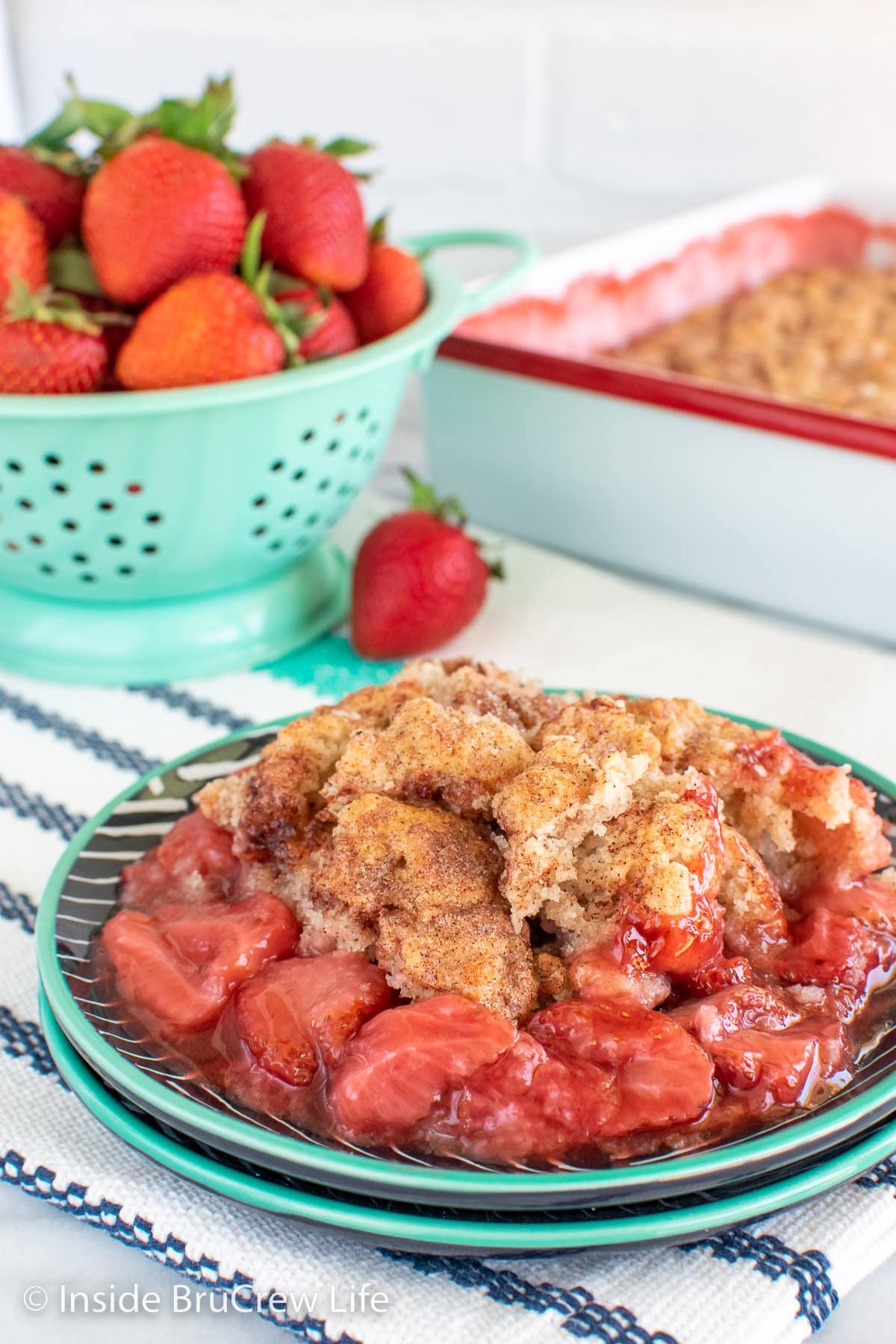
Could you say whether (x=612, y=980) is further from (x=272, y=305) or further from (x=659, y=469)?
(x=659, y=469)

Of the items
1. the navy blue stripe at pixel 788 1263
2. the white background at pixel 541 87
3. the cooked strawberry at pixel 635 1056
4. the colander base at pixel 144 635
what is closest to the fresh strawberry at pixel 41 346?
the colander base at pixel 144 635

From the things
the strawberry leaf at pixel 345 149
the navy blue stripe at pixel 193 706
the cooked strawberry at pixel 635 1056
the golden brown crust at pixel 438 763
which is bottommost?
the navy blue stripe at pixel 193 706

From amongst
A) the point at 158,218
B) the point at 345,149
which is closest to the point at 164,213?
the point at 158,218

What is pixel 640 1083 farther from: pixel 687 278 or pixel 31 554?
pixel 687 278

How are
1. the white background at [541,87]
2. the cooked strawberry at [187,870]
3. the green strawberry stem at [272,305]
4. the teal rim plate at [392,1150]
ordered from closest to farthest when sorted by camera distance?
the teal rim plate at [392,1150]
the cooked strawberry at [187,870]
the green strawberry stem at [272,305]
the white background at [541,87]

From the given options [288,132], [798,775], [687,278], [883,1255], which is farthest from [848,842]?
[288,132]

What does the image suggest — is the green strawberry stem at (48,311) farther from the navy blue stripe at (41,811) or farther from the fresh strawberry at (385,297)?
the navy blue stripe at (41,811)
